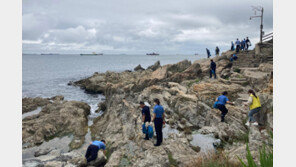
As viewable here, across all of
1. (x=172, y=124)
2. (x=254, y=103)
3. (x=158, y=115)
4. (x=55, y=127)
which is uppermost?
(x=254, y=103)

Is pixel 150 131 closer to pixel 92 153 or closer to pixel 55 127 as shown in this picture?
pixel 92 153

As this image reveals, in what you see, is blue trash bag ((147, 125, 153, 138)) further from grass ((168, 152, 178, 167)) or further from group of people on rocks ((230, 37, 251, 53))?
group of people on rocks ((230, 37, 251, 53))

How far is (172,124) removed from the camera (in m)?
14.0

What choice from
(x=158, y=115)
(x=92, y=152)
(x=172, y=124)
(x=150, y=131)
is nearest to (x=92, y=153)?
(x=92, y=152)

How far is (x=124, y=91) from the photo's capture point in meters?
23.5

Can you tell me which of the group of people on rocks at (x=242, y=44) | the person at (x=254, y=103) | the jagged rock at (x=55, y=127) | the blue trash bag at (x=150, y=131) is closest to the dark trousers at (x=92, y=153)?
the blue trash bag at (x=150, y=131)

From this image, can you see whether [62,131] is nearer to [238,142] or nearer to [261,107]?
[238,142]

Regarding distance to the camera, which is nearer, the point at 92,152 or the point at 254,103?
the point at 254,103

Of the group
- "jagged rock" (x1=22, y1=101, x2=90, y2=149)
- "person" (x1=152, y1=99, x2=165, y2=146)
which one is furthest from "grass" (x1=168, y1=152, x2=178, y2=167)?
"jagged rock" (x1=22, y1=101, x2=90, y2=149)

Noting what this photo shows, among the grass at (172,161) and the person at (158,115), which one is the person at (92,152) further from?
the grass at (172,161)

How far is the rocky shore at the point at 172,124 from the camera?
363 inches

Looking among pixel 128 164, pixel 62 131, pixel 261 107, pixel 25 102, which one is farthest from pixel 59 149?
pixel 25 102

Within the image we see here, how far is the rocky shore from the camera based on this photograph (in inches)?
363

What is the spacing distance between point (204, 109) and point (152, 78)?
13275mm
